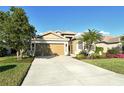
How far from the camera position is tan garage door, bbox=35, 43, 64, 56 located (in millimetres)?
33812

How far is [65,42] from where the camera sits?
34719mm

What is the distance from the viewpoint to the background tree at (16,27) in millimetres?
23000

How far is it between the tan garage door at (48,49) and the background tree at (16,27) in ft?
29.7

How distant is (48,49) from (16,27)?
11.8m

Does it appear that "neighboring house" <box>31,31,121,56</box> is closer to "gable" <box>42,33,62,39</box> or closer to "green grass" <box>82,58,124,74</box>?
"gable" <box>42,33,62,39</box>

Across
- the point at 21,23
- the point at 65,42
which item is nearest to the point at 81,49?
the point at 65,42

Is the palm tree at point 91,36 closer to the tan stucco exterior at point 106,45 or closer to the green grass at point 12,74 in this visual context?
the tan stucco exterior at point 106,45

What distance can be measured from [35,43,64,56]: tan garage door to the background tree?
906cm

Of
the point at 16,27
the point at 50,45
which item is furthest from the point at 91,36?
the point at 16,27

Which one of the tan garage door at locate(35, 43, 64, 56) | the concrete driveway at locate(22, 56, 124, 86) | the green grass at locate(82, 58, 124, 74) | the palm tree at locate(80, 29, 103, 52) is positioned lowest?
the concrete driveway at locate(22, 56, 124, 86)

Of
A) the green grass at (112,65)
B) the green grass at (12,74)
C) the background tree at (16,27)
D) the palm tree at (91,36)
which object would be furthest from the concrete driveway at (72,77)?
the palm tree at (91,36)

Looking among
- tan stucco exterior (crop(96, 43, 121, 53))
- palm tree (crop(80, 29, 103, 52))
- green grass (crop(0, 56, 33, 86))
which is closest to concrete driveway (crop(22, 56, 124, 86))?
green grass (crop(0, 56, 33, 86))
